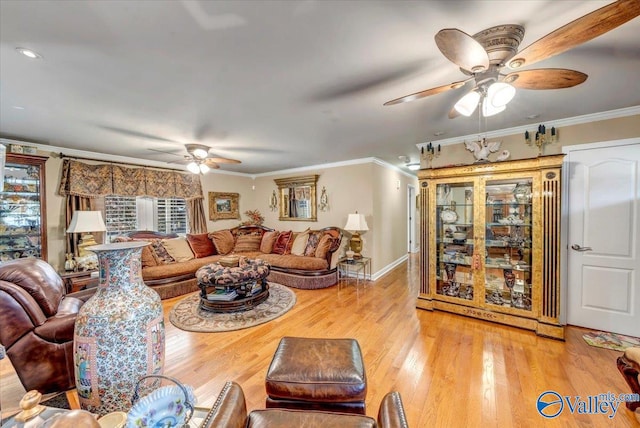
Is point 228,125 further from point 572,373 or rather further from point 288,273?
point 572,373

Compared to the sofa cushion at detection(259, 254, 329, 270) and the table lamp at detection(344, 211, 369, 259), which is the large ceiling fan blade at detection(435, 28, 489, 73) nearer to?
the table lamp at detection(344, 211, 369, 259)

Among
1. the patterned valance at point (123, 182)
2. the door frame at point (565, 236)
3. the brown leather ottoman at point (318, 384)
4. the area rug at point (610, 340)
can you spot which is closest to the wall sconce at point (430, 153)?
the door frame at point (565, 236)

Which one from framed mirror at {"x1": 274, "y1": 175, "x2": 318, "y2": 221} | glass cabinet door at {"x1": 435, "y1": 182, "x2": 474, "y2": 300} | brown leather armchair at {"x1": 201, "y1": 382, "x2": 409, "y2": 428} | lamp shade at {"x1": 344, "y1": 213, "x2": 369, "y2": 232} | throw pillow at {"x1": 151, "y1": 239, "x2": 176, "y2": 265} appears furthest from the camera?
framed mirror at {"x1": 274, "y1": 175, "x2": 318, "y2": 221}

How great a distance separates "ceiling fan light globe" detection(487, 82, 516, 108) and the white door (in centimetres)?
227

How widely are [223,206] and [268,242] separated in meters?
1.63

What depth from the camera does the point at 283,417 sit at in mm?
1119

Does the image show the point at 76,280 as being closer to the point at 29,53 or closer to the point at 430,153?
the point at 29,53

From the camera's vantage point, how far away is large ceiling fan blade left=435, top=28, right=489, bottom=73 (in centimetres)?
112

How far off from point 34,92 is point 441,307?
4.83 metres

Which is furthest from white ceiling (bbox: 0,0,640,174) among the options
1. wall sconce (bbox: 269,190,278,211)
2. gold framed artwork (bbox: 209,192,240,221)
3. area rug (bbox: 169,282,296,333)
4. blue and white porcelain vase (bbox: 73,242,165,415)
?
wall sconce (bbox: 269,190,278,211)

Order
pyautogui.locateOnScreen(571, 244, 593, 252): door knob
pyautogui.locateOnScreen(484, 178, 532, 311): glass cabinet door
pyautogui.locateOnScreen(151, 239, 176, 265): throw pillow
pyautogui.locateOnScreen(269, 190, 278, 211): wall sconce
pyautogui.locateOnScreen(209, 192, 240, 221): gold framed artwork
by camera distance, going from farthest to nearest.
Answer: pyautogui.locateOnScreen(269, 190, 278, 211): wall sconce, pyautogui.locateOnScreen(209, 192, 240, 221): gold framed artwork, pyautogui.locateOnScreen(151, 239, 176, 265): throw pillow, pyautogui.locateOnScreen(484, 178, 532, 311): glass cabinet door, pyautogui.locateOnScreen(571, 244, 593, 252): door knob

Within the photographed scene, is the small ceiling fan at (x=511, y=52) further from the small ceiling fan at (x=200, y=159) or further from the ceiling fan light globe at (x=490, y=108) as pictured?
the small ceiling fan at (x=200, y=159)

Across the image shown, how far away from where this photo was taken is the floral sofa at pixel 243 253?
4062 mm

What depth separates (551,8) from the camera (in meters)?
1.30
